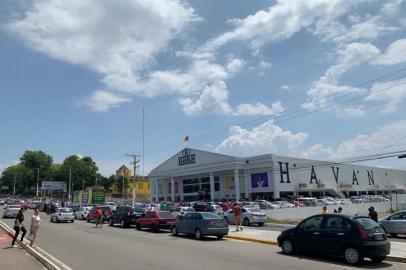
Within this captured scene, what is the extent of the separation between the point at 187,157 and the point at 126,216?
59.9 metres

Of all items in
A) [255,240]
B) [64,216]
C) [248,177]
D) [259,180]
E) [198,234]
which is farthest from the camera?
[248,177]

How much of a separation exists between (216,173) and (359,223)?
243 feet

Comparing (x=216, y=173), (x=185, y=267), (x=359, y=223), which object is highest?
(x=216, y=173)

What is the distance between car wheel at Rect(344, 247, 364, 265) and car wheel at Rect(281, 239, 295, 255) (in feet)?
7.59

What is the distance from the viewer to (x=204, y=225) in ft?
72.2

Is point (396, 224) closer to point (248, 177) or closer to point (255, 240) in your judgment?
point (255, 240)

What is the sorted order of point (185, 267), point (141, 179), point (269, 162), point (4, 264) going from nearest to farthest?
point (185, 267)
point (4, 264)
point (269, 162)
point (141, 179)

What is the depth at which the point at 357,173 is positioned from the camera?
108 metres

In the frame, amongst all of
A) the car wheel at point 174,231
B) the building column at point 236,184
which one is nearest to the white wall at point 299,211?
the building column at point 236,184

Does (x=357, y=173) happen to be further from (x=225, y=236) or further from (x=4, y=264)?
(x=4, y=264)

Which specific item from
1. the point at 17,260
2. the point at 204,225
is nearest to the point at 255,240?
the point at 204,225

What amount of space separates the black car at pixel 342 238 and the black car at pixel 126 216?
62.6 ft

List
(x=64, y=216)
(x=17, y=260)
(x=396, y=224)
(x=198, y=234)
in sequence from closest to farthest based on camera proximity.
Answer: (x=17, y=260) < (x=198, y=234) < (x=396, y=224) < (x=64, y=216)

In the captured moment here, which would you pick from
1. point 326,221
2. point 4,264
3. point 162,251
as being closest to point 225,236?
point 162,251
